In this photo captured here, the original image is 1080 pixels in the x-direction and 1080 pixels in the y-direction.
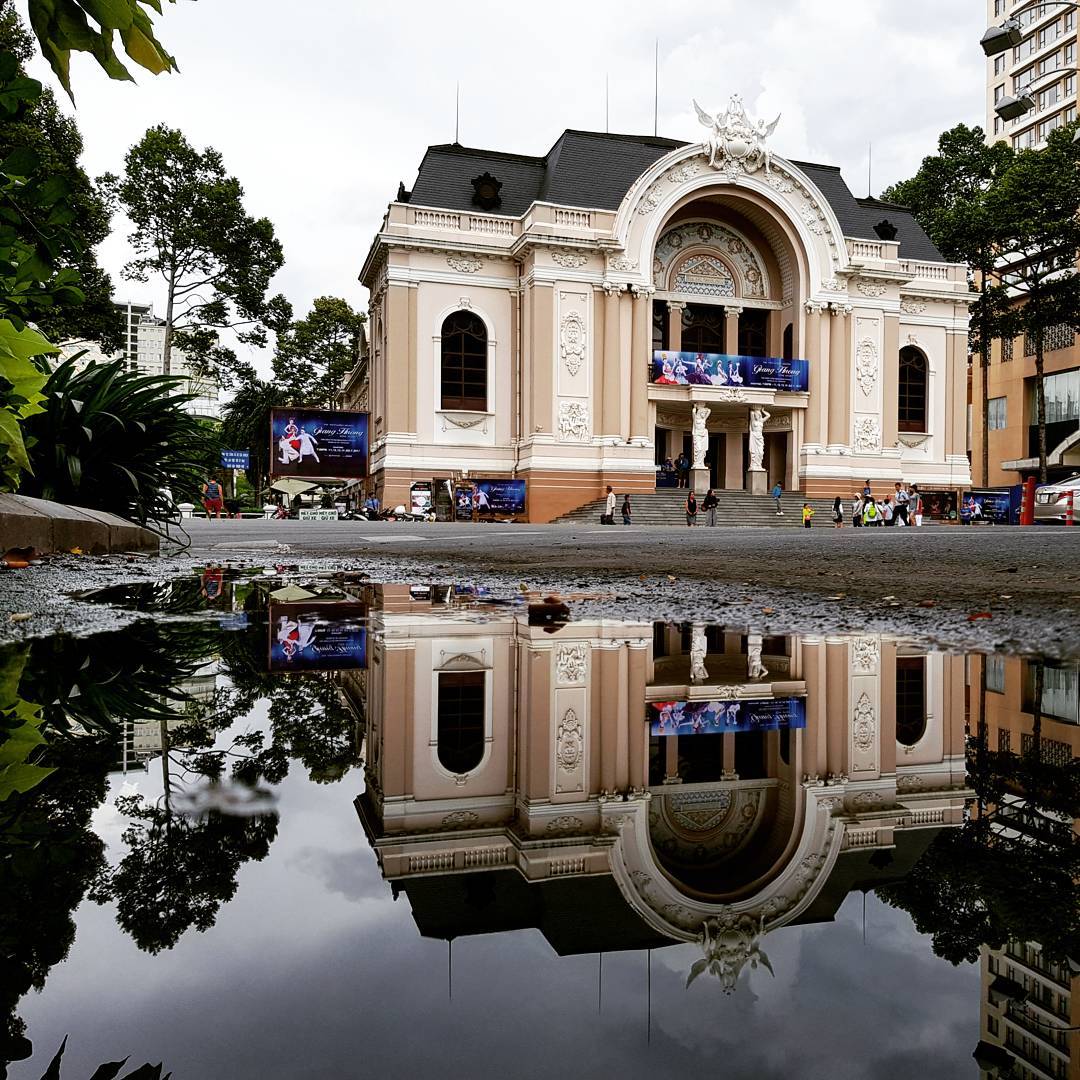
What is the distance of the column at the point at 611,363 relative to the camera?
28594mm

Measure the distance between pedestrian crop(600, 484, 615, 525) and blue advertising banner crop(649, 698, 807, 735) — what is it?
24172mm

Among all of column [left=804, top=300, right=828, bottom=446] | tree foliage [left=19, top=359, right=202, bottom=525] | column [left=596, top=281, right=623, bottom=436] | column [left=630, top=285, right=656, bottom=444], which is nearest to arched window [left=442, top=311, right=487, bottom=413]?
column [left=596, top=281, right=623, bottom=436]

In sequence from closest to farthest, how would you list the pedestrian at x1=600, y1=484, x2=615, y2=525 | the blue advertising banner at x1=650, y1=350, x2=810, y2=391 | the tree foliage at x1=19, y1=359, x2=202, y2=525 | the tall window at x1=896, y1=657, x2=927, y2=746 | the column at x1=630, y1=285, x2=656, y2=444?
the tall window at x1=896, y1=657, x2=927, y2=746 → the tree foliage at x1=19, y1=359, x2=202, y2=525 → the pedestrian at x1=600, y1=484, x2=615, y2=525 → the column at x1=630, y1=285, x2=656, y2=444 → the blue advertising banner at x1=650, y1=350, x2=810, y2=391

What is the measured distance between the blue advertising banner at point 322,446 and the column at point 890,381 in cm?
1788

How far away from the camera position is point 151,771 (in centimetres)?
109

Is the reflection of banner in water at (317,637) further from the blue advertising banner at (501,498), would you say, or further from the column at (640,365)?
the column at (640,365)

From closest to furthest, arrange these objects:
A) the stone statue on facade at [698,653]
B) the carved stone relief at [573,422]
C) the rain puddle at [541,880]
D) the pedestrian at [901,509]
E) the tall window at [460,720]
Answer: the rain puddle at [541,880] < the tall window at [460,720] < the stone statue on facade at [698,653] < the carved stone relief at [573,422] < the pedestrian at [901,509]

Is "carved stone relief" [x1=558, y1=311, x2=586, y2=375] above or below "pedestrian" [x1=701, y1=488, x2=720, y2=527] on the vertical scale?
above

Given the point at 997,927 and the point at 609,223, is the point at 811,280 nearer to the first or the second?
the point at 609,223

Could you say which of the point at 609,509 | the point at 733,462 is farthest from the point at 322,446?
the point at 733,462

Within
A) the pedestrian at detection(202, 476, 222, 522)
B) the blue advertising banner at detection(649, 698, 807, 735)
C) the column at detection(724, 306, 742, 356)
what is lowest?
the blue advertising banner at detection(649, 698, 807, 735)

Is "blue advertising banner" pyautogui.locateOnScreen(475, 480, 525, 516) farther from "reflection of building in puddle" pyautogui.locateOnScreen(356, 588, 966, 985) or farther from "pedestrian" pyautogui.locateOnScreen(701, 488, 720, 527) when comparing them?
"reflection of building in puddle" pyautogui.locateOnScreen(356, 588, 966, 985)

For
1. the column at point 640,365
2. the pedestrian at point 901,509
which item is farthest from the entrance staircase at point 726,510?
the column at point 640,365

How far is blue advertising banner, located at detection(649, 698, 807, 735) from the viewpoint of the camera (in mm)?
1398
